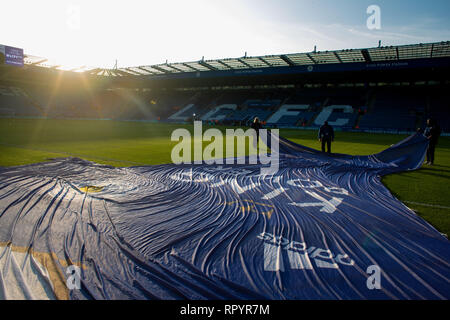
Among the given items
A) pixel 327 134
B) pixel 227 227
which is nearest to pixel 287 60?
pixel 327 134

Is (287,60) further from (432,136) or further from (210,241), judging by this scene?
(210,241)

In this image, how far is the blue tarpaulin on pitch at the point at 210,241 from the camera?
2537mm

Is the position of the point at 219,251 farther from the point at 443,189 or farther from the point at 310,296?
the point at 443,189

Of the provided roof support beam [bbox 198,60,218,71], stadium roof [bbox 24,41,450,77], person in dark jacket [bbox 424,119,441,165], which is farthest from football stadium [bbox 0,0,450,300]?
roof support beam [bbox 198,60,218,71]

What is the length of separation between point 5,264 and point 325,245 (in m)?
3.64

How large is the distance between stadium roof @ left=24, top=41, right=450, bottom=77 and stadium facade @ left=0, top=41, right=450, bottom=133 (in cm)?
9

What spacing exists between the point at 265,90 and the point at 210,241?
42.3 metres

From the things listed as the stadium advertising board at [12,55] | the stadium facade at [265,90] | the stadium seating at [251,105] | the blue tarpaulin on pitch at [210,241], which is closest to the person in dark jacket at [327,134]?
the blue tarpaulin on pitch at [210,241]

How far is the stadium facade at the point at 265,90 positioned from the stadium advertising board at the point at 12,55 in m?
4.05

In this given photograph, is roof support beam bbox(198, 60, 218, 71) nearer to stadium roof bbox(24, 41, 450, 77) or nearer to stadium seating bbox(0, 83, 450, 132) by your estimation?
stadium roof bbox(24, 41, 450, 77)

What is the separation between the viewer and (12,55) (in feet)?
108

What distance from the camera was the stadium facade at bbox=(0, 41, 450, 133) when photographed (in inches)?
1145

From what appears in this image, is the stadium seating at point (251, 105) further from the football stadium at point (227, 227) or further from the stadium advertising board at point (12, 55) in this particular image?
the football stadium at point (227, 227)

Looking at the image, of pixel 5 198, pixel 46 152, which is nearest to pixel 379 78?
pixel 46 152
